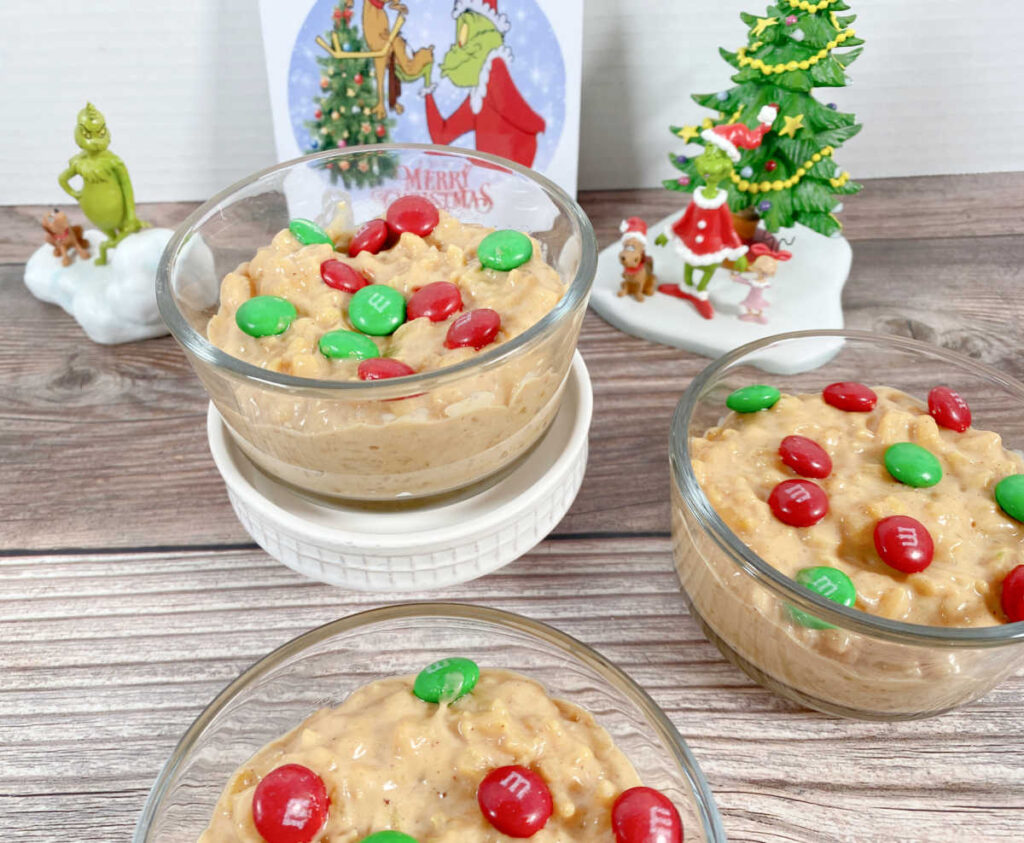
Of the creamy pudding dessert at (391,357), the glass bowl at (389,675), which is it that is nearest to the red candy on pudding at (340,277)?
the creamy pudding dessert at (391,357)

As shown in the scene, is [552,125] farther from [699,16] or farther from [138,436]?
[138,436]

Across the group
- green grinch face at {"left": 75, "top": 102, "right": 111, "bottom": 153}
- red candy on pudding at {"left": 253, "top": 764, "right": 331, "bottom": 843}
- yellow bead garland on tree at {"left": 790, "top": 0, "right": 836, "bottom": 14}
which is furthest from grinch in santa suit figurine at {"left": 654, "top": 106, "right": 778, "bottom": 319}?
red candy on pudding at {"left": 253, "top": 764, "right": 331, "bottom": 843}

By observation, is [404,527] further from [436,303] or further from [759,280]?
[759,280]

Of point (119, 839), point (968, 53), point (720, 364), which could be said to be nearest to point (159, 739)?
point (119, 839)

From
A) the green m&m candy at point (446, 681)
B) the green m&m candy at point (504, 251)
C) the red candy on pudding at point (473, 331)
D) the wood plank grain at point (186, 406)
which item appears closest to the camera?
the green m&m candy at point (446, 681)

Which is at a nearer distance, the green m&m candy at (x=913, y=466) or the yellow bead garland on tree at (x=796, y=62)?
the green m&m candy at (x=913, y=466)

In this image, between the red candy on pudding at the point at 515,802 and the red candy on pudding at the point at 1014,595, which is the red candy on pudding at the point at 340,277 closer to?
the red candy on pudding at the point at 515,802

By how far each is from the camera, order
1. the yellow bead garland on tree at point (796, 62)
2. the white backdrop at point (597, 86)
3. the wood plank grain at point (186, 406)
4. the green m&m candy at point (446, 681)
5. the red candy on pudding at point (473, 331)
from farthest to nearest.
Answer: the white backdrop at point (597, 86), the yellow bead garland on tree at point (796, 62), the wood plank grain at point (186, 406), the red candy on pudding at point (473, 331), the green m&m candy at point (446, 681)
